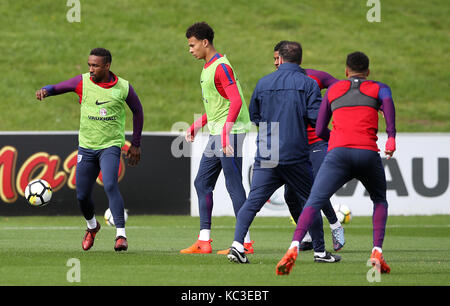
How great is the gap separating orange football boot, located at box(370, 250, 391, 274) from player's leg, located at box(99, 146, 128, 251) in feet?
9.84

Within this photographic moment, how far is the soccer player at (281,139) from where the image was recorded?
27.4 feet

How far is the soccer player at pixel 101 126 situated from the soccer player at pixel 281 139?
1.83 meters

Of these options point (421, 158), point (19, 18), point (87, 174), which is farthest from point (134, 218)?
point (19, 18)

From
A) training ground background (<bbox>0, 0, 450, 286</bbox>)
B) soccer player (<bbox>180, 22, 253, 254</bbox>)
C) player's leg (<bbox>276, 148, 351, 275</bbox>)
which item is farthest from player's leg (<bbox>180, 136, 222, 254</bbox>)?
player's leg (<bbox>276, 148, 351, 275</bbox>)

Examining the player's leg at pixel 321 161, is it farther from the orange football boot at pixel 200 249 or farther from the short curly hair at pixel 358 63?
the short curly hair at pixel 358 63

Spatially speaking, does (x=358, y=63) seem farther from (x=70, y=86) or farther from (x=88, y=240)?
(x=88, y=240)

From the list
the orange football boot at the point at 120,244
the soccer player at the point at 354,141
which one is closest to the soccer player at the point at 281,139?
the soccer player at the point at 354,141

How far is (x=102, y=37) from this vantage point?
29000mm

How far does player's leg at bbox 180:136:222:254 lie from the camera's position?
9.62 meters

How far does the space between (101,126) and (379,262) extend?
141 inches

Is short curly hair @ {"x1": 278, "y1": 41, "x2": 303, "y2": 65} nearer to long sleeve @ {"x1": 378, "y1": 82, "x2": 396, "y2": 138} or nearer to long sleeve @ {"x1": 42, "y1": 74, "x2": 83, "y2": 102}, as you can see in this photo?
long sleeve @ {"x1": 378, "y1": 82, "x2": 396, "y2": 138}

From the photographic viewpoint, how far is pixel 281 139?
328 inches

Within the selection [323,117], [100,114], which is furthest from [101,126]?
[323,117]

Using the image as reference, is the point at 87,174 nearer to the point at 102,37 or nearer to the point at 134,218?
the point at 134,218
